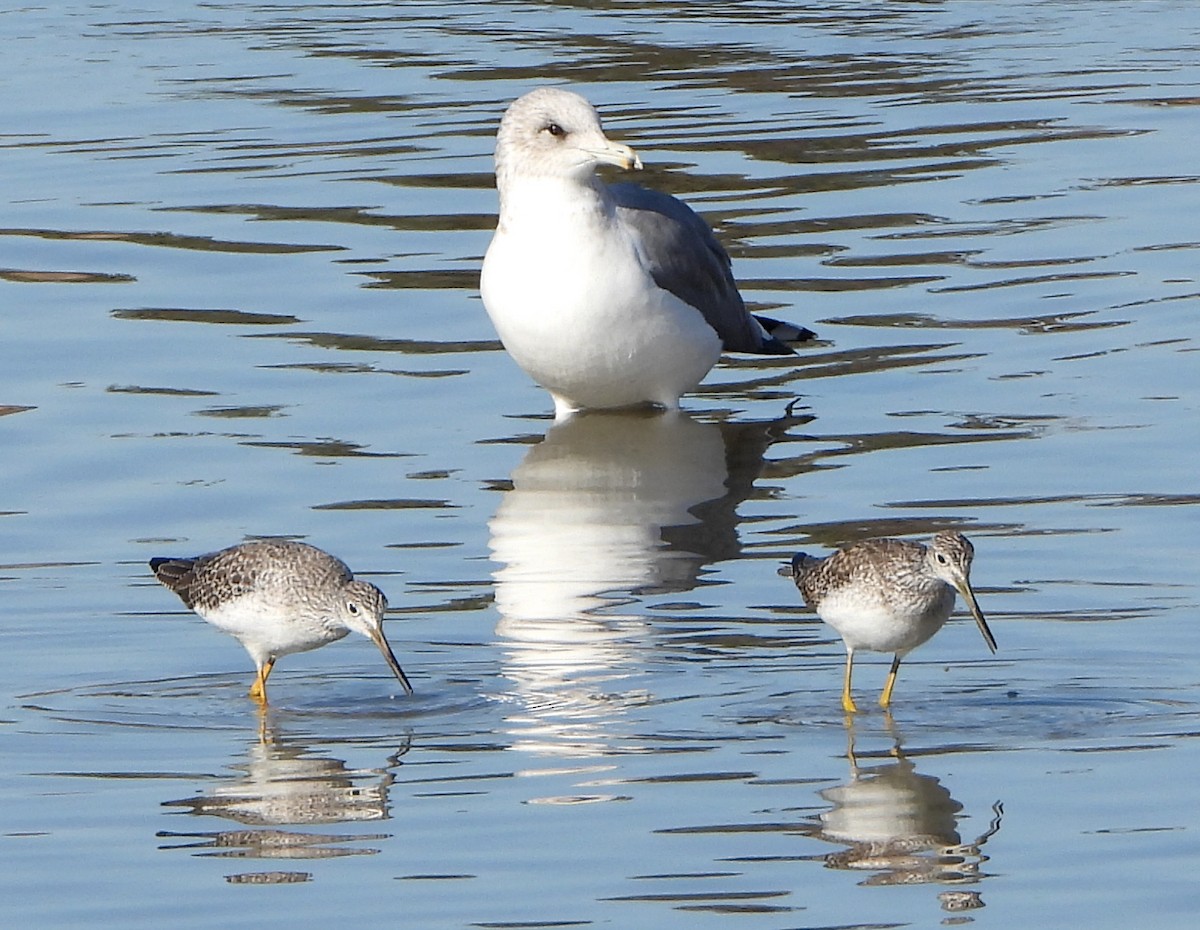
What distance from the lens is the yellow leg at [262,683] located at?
827 centimetres

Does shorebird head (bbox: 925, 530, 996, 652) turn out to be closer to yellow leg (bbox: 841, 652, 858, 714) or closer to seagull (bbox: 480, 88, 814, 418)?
→ yellow leg (bbox: 841, 652, 858, 714)

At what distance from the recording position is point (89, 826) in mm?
7227

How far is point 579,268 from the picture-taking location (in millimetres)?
11805

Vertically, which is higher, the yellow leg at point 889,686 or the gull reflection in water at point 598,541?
the gull reflection in water at point 598,541

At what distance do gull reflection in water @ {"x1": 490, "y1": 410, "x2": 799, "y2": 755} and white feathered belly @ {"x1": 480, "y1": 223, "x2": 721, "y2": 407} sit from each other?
0.32 meters

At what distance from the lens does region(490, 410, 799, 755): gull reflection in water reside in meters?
8.35

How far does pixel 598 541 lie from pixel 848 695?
7.81ft

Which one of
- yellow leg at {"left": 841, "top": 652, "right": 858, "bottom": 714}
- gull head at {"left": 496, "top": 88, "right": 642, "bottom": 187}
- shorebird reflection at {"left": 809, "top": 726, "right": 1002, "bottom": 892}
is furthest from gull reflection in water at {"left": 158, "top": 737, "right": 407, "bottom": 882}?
gull head at {"left": 496, "top": 88, "right": 642, "bottom": 187}

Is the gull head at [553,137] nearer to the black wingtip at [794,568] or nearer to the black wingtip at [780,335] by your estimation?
the black wingtip at [780,335]

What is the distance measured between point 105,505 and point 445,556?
1515 mm

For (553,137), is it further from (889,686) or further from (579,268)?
(889,686)

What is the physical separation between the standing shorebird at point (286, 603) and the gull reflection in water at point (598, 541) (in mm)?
518

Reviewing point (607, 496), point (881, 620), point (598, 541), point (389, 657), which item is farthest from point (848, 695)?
point (607, 496)

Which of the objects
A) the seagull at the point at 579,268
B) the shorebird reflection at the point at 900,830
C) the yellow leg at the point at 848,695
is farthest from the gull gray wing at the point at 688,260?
the shorebird reflection at the point at 900,830
